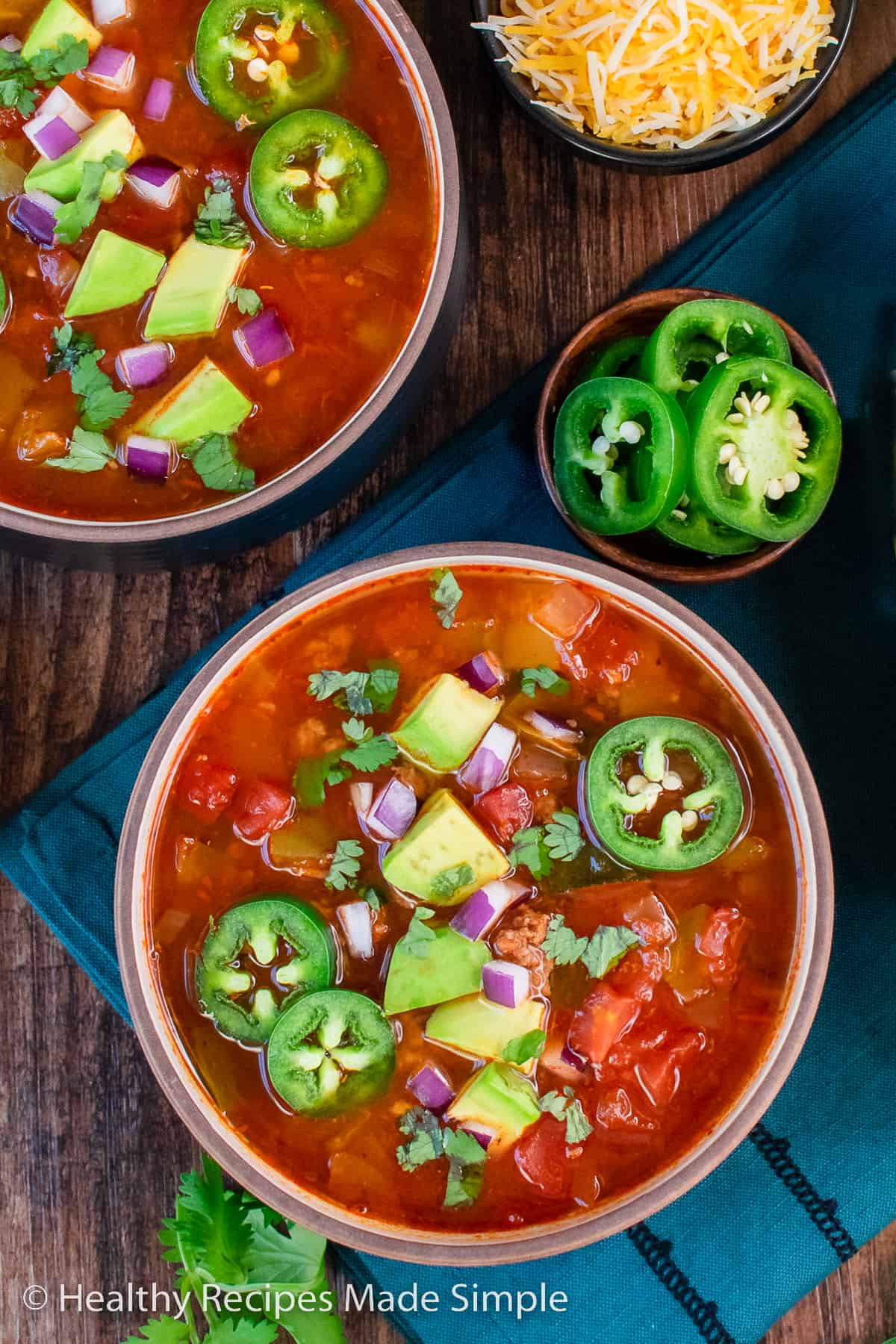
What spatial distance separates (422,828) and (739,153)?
1.50m

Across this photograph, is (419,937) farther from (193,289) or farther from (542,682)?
(193,289)

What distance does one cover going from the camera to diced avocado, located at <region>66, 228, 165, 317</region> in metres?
2.29

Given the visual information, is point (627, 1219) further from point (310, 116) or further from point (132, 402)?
point (310, 116)

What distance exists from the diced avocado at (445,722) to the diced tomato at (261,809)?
0.79 ft

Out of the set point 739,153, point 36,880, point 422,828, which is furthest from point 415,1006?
point 739,153

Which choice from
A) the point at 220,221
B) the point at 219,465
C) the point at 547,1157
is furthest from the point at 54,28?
the point at 547,1157

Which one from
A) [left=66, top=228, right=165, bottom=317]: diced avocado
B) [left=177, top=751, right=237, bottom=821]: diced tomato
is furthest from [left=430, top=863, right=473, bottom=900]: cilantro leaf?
[left=66, top=228, right=165, bottom=317]: diced avocado

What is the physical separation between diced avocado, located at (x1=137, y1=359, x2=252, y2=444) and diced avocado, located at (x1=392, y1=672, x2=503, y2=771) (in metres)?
0.64

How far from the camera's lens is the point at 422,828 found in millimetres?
2211

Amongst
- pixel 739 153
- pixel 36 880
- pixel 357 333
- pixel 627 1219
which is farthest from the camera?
pixel 36 880

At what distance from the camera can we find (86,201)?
2.28 m

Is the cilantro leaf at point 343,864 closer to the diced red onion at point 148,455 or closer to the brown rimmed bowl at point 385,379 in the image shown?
the brown rimmed bowl at point 385,379

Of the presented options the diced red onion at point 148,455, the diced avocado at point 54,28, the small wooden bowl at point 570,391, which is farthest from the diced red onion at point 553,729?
the diced avocado at point 54,28

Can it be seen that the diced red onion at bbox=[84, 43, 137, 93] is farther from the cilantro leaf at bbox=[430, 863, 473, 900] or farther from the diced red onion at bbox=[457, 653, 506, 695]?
the cilantro leaf at bbox=[430, 863, 473, 900]
